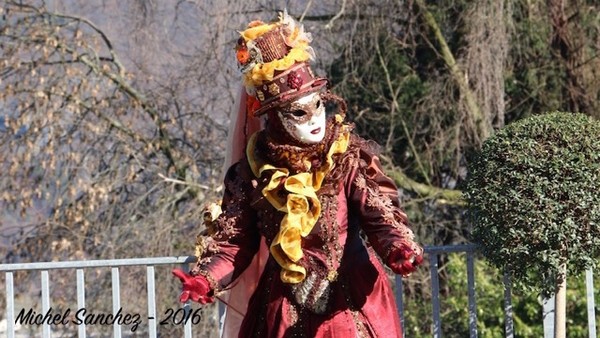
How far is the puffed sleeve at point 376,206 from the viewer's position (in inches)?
115

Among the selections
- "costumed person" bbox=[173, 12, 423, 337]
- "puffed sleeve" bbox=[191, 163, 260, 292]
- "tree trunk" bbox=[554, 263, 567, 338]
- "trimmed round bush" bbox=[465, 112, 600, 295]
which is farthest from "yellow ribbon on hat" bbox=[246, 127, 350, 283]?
"tree trunk" bbox=[554, 263, 567, 338]

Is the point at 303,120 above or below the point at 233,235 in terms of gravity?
above

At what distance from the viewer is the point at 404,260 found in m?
2.77

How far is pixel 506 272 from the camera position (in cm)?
350

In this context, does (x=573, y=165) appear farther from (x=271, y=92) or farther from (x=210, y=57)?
(x=210, y=57)

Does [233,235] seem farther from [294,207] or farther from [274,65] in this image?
[274,65]

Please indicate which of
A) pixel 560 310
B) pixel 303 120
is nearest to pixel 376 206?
pixel 303 120

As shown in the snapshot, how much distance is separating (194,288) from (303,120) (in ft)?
1.74

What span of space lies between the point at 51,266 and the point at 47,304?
143 millimetres

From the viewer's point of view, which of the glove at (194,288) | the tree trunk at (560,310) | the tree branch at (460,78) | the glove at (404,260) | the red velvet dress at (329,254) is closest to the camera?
the glove at (404,260)

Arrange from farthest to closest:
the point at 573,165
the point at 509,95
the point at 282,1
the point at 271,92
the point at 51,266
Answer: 1. the point at 509,95
2. the point at 282,1
3. the point at 51,266
4. the point at 573,165
5. the point at 271,92

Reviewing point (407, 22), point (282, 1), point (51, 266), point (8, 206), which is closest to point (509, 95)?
point (407, 22)

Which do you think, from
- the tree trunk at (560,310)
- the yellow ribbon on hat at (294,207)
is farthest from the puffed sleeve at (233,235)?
the tree trunk at (560,310)

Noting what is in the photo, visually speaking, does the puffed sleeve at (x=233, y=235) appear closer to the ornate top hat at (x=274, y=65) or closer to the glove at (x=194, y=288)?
the glove at (x=194, y=288)
